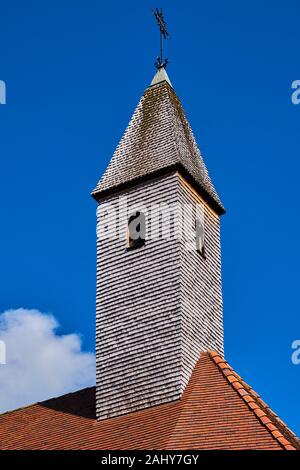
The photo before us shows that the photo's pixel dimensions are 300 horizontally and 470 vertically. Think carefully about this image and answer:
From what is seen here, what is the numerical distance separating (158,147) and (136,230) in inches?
87.4

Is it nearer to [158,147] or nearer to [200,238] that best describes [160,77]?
[158,147]

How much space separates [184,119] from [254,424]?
936cm

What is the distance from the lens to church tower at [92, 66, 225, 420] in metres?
21.9

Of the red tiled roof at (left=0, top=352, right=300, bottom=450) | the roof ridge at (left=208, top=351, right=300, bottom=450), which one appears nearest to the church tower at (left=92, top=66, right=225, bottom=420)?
the red tiled roof at (left=0, top=352, right=300, bottom=450)

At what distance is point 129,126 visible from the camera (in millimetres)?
25938

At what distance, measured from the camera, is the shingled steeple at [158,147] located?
24.1 metres

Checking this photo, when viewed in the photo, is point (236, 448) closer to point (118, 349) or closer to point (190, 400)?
point (190, 400)

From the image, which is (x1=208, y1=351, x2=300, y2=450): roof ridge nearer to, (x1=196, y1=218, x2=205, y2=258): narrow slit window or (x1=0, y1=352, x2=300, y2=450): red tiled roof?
(x1=0, y1=352, x2=300, y2=450): red tiled roof

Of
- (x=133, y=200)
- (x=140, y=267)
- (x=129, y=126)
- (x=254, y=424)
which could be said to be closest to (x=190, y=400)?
(x=254, y=424)

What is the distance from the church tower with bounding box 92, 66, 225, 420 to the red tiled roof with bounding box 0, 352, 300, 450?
42 centimetres

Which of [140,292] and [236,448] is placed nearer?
[236,448]

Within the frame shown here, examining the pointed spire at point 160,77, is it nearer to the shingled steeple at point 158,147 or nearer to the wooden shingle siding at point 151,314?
the shingled steeple at point 158,147

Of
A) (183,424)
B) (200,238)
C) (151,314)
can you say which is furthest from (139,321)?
(183,424)

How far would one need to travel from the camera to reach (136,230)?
2366cm
